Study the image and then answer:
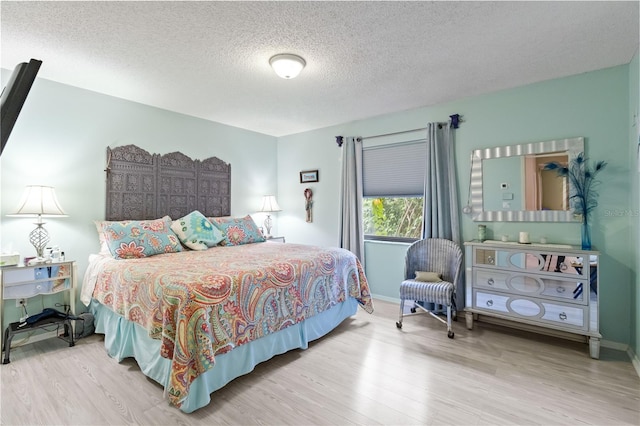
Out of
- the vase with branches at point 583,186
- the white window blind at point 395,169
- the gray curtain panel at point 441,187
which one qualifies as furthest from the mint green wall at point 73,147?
the vase with branches at point 583,186

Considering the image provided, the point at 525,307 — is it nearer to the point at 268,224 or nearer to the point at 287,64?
the point at 287,64

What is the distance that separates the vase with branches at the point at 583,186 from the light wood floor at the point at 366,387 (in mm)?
1099

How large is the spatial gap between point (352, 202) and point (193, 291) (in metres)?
2.79

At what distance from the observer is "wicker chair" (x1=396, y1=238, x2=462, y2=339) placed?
2.97 meters

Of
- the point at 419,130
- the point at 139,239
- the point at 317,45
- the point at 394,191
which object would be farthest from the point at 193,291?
the point at 419,130

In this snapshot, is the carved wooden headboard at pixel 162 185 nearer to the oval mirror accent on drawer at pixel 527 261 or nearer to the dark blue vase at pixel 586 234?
the oval mirror accent on drawer at pixel 527 261

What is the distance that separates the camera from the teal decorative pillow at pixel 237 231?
3809mm

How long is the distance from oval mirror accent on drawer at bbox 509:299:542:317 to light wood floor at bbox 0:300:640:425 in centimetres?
27

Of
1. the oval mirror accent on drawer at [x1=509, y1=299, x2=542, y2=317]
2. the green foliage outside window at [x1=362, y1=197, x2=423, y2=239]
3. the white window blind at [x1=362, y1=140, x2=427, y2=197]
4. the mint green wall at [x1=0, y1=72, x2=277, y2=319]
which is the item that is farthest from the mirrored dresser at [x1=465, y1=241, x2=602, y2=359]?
the mint green wall at [x1=0, y1=72, x2=277, y2=319]

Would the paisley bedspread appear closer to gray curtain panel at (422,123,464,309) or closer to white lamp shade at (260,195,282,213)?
gray curtain panel at (422,123,464,309)

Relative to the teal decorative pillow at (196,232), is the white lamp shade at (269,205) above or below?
above

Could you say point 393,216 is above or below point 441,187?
below

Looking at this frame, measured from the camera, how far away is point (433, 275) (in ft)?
10.8

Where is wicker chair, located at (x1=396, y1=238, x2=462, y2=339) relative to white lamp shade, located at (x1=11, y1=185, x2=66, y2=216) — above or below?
below
